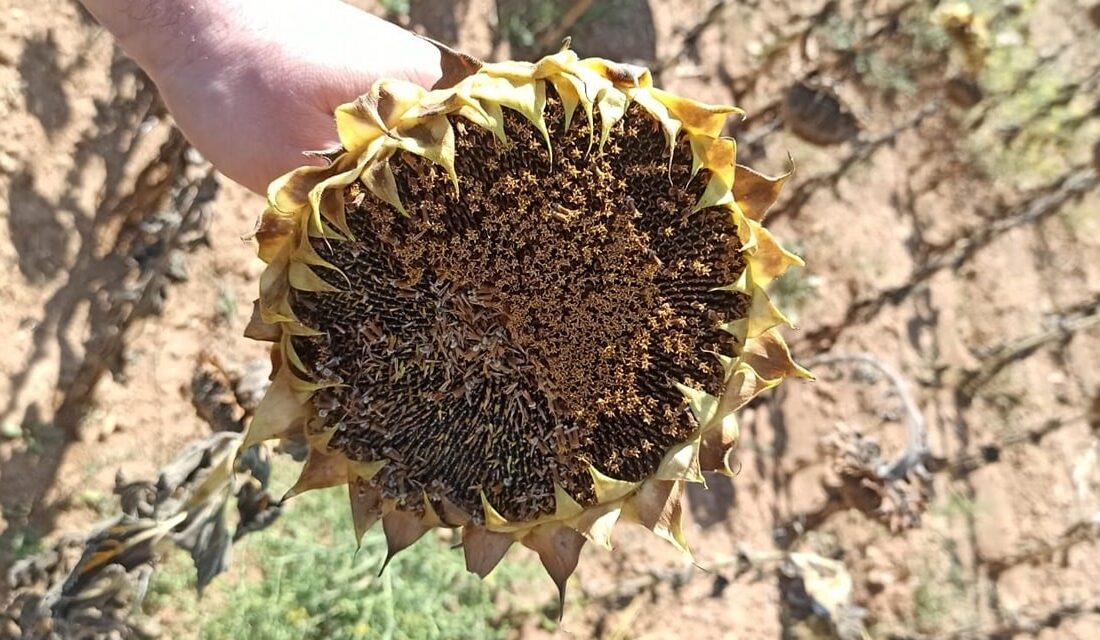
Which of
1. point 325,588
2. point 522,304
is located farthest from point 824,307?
point 522,304

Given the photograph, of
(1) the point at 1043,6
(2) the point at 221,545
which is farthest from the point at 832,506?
(1) the point at 1043,6

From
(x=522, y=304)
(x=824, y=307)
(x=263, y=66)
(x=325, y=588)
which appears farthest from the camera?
(x=824, y=307)

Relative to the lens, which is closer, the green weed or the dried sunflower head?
the dried sunflower head

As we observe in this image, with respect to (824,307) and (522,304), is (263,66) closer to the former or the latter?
(522,304)

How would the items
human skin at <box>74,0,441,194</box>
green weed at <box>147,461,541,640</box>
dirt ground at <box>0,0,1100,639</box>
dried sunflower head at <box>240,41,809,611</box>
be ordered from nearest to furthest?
dried sunflower head at <box>240,41,809,611</box> < human skin at <box>74,0,441,194</box> < green weed at <box>147,461,541,640</box> < dirt ground at <box>0,0,1100,639</box>

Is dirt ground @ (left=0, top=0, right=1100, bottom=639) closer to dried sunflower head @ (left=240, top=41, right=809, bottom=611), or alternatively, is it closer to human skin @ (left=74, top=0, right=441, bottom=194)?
human skin @ (left=74, top=0, right=441, bottom=194)

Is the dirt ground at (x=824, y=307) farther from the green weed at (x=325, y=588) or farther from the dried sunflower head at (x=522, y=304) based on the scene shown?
the dried sunflower head at (x=522, y=304)

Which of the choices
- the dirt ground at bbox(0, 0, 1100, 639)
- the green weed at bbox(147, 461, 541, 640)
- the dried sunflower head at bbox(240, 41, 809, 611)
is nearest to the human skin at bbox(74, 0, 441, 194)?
the dried sunflower head at bbox(240, 41, 809, 611)

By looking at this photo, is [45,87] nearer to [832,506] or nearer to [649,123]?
[649,123]
